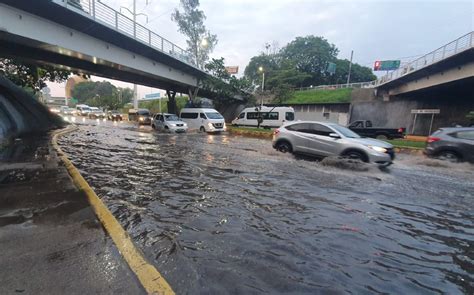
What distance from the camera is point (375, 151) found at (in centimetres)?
816

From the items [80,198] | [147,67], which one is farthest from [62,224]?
[147,67]

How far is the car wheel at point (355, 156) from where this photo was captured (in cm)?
828

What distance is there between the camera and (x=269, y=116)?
86.9 feet

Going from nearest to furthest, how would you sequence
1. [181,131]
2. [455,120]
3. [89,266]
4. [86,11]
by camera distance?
1. [89,266]
2. [86,11]
3. [181,131]
4. [455,120]

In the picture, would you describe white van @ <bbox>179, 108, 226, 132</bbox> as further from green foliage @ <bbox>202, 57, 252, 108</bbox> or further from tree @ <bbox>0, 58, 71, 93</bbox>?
tree @ <bbox>0, 58, 71, 93</bbox>

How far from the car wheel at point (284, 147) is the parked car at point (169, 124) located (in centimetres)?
1287

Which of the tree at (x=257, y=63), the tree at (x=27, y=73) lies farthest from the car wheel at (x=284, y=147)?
the tree at (x=257, y=63)

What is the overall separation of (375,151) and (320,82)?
216ft

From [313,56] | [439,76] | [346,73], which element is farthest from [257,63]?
[439,76]

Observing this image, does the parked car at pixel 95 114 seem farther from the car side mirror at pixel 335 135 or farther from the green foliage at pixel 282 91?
the car side mirror at pixel 335 135

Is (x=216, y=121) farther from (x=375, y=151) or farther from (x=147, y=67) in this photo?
(x=375, y=151)

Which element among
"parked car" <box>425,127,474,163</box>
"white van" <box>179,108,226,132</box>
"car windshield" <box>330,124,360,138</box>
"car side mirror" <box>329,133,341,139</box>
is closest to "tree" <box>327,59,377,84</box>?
"white van" <box>179,108,226,132</box>

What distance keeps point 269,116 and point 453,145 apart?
59.2 ft

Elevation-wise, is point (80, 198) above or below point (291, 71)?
below
